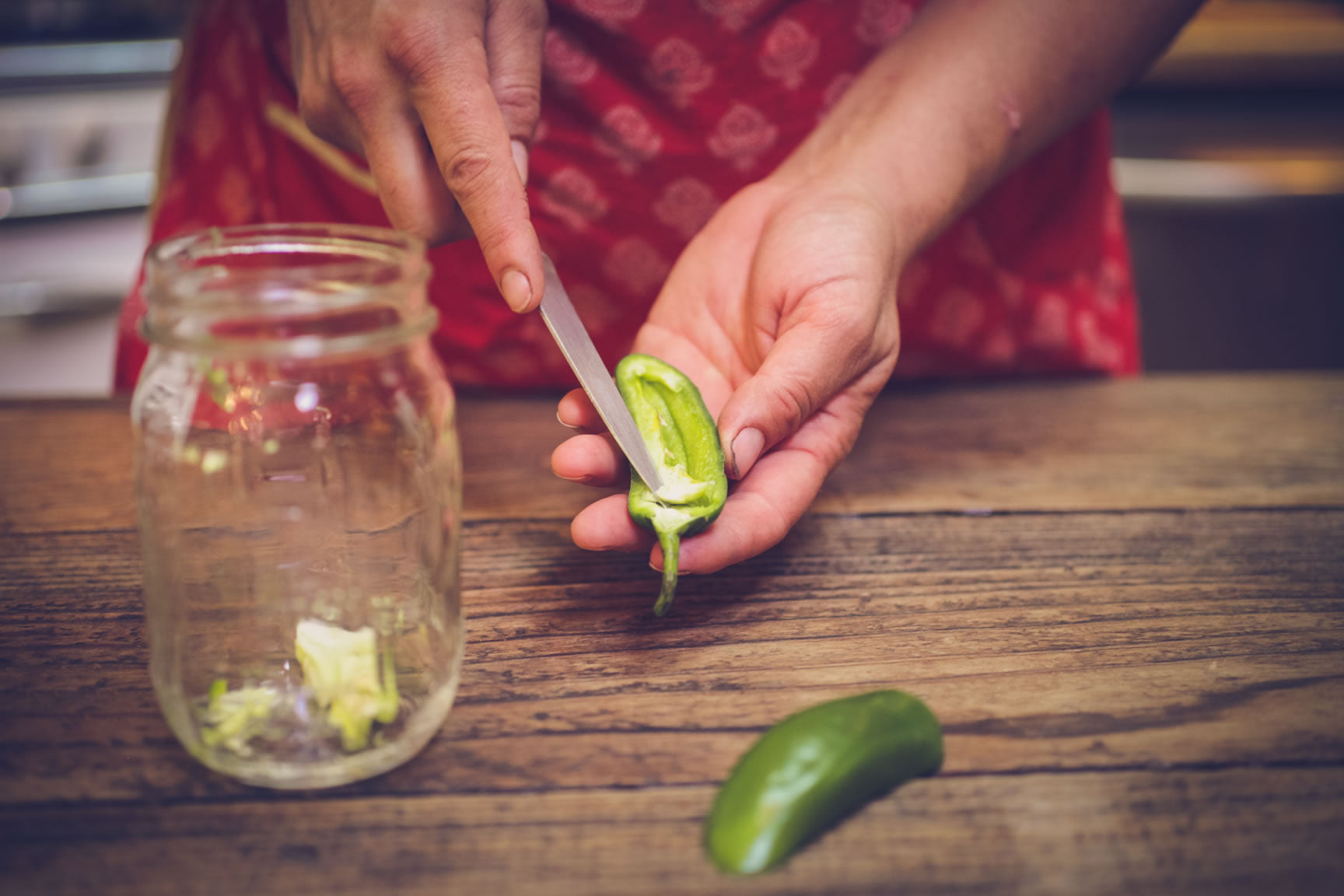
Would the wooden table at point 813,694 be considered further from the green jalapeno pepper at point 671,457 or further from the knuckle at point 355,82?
the knuckle at point 355,82

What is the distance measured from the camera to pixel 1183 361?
261cm

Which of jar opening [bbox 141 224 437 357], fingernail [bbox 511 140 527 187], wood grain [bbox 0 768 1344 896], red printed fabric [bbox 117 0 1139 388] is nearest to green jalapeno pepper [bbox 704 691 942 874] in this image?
wood grain [bbox 0 768 1344 896]

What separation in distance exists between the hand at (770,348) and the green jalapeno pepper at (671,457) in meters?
0.02

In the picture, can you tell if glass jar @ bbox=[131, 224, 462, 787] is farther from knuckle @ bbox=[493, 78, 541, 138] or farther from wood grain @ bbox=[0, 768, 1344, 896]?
knuckle @ bbox=[493, 78, 541, 138]

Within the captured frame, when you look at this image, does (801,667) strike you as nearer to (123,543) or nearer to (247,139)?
(123,543)

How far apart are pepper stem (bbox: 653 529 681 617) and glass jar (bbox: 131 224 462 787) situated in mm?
148

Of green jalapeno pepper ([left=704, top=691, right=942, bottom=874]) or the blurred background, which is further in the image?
the blurred background

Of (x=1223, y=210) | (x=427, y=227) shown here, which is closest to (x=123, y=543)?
(x=427, y=227)

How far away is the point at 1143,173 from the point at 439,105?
7.15ft

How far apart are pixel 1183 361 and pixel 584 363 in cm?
236

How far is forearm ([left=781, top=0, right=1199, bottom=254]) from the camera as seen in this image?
1.06 meters

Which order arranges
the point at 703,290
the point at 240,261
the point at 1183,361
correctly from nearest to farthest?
the point at 240,261, the point at 703,290, the point at 1183,361

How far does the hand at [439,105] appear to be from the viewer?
0.80 metres

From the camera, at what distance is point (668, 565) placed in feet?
2.27
